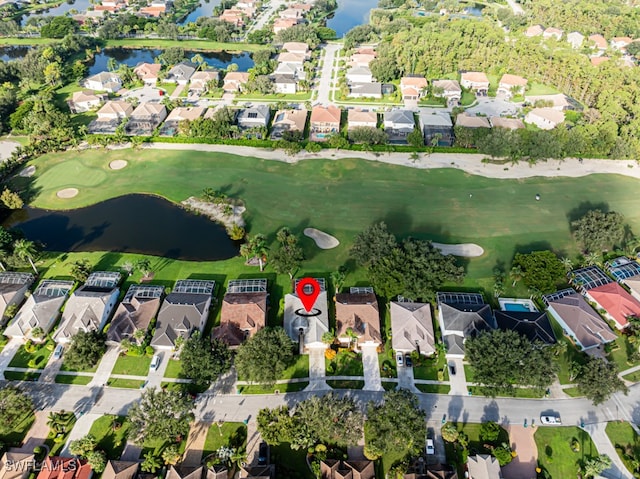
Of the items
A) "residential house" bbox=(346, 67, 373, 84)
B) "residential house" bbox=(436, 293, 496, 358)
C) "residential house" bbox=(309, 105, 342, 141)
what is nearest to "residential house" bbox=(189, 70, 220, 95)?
"residential house" bbox=(309, 105, 342, 141)

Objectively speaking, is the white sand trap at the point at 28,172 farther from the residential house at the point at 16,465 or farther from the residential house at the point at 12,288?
the residential house at the point at 16,465

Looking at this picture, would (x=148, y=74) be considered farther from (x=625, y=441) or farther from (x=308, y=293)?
(x=625, y=441)

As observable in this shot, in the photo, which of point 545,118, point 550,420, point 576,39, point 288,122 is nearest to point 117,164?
point 288,122

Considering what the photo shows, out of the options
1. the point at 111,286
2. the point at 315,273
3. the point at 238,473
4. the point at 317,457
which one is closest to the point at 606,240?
the point at 315,273

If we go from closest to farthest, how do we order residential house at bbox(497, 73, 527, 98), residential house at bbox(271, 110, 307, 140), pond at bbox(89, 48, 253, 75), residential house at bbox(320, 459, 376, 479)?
1. residential house at bbox(320, 459, 376, 479)
2. residential house at bbox(271, 110, 307, 140)
3. residential house at bbox(497, 73, 527, 98)
4. pond at bbox(89, 48, 253, 75)

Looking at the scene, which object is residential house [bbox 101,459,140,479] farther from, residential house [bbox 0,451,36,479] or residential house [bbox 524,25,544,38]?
residential house [bbox 524,25,544,38]

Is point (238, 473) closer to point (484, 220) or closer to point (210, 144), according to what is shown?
point (484, 220)
